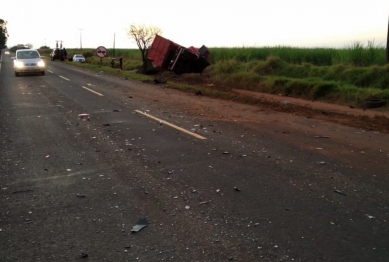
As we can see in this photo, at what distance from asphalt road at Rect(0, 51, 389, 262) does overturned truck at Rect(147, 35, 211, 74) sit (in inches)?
745

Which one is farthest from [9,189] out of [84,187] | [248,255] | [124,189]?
[248,255]

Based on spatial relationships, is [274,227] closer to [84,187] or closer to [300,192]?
[300,192]

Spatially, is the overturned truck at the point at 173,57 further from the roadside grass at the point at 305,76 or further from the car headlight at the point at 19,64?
the car headlight at the point at 19,64

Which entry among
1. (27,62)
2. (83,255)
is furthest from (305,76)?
(83,255)

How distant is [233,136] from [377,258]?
5507 millimetres

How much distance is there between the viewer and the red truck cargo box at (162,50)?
28.5 m

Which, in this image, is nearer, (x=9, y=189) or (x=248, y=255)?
(x=248, y=255)

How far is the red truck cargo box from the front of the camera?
2848 cm

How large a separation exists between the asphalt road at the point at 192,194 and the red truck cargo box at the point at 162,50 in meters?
18.9

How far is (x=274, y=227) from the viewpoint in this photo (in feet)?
14.8

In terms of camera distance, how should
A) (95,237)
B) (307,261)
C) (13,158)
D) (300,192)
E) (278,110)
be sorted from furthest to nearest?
(278,110), (13,158), (300,192), (95,237), (307,261)

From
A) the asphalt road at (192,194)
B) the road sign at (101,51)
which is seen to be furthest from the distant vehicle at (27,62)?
the asphalt road at (192,194)

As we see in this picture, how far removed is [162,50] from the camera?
2873 centimetres

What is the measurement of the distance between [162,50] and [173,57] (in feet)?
2.83
